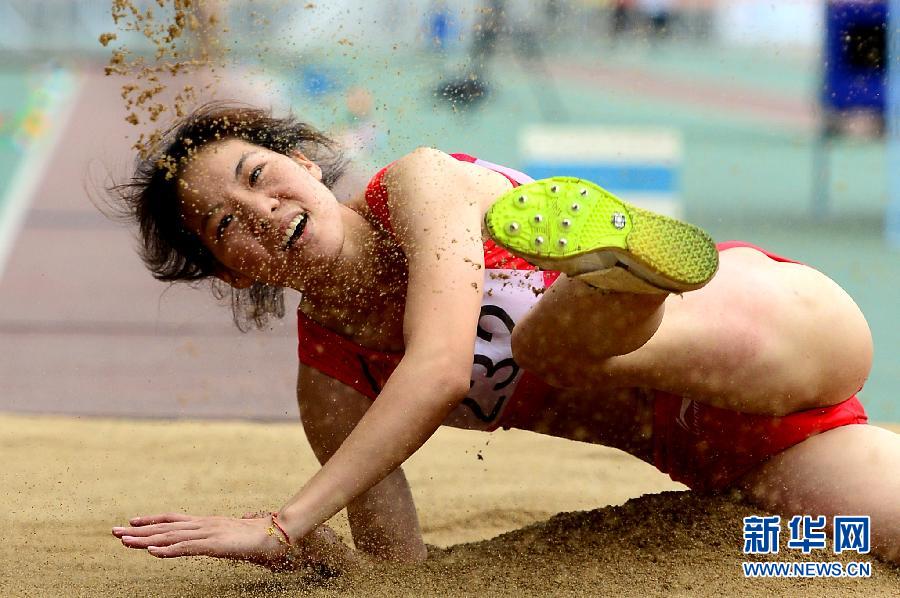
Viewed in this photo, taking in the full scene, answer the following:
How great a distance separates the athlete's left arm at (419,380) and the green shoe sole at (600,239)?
0.20 metres

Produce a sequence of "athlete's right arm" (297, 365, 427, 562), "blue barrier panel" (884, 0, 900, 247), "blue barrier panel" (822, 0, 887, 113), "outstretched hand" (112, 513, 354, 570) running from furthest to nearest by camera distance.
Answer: "blue barrier panel" (822, 0, 887, 113), "blue barrier panel" (884, 0, 900, 247), "athlete's right arm" (297, 365, 427, 562), "outstretched hand" (112, 513, 354, 570)

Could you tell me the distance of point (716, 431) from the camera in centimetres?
242

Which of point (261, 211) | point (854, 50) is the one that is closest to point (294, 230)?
point (261, 211)

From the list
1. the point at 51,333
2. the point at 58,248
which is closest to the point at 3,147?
the point at 58,248

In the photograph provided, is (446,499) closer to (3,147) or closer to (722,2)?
(3,147)

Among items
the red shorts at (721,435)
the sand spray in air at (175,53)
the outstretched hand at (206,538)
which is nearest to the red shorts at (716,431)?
the red shorts at (721,435)

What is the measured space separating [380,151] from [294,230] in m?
0.48

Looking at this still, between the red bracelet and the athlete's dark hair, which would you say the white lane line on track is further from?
the red bracelet

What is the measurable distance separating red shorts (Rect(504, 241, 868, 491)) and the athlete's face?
49 centimetres

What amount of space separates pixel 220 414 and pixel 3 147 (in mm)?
8433

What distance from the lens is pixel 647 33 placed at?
75.6 ft

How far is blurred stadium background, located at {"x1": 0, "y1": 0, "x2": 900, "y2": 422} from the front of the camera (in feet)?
10.5

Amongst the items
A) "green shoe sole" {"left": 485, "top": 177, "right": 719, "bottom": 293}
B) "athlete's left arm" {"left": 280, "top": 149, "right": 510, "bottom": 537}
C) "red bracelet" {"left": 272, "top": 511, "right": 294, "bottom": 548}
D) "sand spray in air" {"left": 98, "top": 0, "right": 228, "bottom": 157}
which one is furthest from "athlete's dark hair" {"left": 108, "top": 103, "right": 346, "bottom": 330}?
"green shoe sole" {"left": 485, "top": 177, "right": 719, "bottom": 293}

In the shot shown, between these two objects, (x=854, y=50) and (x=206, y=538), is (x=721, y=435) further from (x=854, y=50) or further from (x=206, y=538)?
(x=854, y=50)
